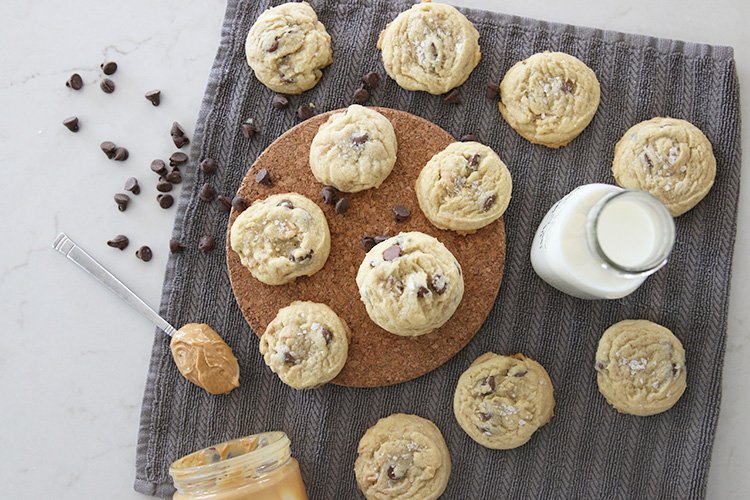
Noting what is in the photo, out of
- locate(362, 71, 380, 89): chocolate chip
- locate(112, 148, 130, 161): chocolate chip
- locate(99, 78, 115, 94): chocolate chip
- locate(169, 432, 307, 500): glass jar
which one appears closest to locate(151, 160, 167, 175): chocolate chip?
locate(112, 148, 130, 161): chocolate chip

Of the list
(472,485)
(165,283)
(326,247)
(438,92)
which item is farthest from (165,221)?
(472,485)

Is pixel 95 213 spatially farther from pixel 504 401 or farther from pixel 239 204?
pixel 504 401

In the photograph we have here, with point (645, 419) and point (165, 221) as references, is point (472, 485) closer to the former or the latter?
point (645, 419)

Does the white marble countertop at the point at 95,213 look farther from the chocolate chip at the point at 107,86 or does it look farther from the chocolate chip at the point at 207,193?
the chocolate chip at the point at 207,193

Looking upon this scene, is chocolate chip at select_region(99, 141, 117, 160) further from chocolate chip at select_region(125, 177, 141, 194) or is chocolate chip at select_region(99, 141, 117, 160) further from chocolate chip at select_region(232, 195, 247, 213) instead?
chocolate chip at select_region(232, 195, 247, 213)

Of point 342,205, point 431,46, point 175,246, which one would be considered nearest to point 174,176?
point 175,246

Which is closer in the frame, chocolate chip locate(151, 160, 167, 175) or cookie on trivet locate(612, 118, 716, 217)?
cookie on trivet locate(612, 118, 716, 217)

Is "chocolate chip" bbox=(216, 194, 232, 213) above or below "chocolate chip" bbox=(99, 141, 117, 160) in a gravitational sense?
below
